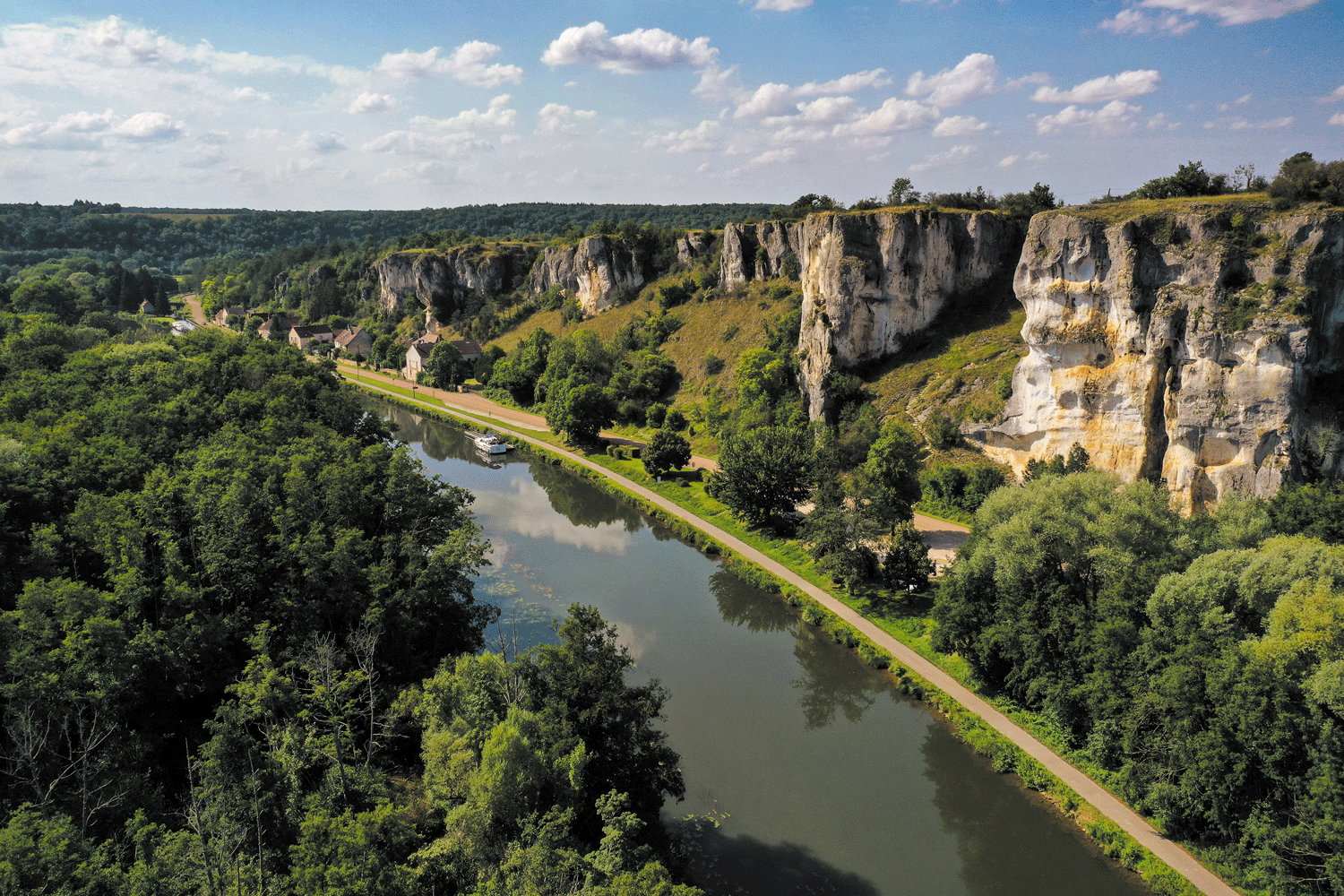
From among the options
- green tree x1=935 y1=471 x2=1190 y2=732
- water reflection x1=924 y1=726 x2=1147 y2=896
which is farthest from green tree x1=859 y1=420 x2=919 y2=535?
water reflection x1=924 y1=726 x2=1147 y2=896

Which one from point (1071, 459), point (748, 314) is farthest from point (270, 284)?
point (1071, 459)

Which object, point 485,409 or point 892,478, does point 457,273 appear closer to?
point 485,409

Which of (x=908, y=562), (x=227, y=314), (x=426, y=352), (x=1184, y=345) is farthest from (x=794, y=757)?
(x=227, y=314)

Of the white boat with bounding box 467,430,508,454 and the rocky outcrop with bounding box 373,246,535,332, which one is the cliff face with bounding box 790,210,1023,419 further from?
the rocky outcrop with bounding box 373,246,535,332

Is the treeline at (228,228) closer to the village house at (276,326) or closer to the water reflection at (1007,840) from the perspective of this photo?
the village house at (276,326)

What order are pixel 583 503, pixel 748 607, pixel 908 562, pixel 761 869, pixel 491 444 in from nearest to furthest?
pixel 761 869 < pixel 908 562 < pixel 748 607 < pixel 583 503 < pixel 491 444

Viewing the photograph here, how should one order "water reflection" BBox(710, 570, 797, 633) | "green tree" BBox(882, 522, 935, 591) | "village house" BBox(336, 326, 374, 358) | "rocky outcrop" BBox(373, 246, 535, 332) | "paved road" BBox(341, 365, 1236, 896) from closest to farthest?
"paved road" BBox(341, 365, 1236, 896) < "green tree" BBox(882, 522, 935, 591) < "water reflection" BBox(710, 570, 797, 633) < "rocky outcrop" BBox(373, 246, 535, 332) < "village house" BBox(336, 326, 374, 358)

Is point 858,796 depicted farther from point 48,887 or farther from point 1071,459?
point 1071,459
